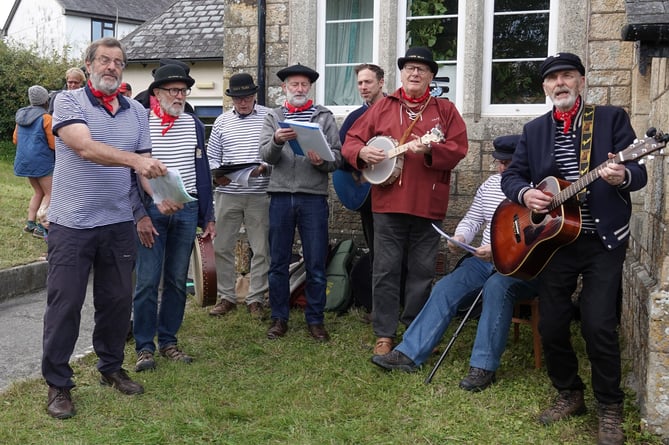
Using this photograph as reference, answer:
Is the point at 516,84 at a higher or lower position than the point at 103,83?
higher

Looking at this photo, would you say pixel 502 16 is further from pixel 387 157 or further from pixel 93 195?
pixel 93 195

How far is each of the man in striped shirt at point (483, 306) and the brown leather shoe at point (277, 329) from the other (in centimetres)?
121

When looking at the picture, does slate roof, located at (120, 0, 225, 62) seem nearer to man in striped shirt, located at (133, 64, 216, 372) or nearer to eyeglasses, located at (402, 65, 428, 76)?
man in striped shirt, located at (133, 64, 216, 372)

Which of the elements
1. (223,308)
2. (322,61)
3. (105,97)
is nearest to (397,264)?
(223,308)

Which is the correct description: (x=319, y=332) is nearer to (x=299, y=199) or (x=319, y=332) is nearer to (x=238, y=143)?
(x=299, y=199)

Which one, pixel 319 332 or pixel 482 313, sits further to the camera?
pixel 319 332

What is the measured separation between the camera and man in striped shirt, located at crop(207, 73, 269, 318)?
6773mm

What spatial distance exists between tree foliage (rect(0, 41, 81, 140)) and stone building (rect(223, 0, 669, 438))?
753 inches

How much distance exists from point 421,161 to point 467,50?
2191 millimetres

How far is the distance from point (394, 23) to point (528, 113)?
1601 mm

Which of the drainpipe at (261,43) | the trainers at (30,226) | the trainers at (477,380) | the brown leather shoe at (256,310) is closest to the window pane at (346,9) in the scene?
the drainpipe at (261,43)

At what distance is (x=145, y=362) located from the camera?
5.34 meters

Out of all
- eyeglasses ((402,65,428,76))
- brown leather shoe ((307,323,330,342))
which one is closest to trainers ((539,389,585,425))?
brown leather shoe ((307,323,330,342))

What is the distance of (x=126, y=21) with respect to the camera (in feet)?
129
